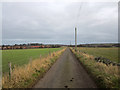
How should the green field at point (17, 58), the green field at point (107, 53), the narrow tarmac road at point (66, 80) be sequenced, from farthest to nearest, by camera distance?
the green field at point (107, 53)
the green field at point (17, 58)
the narrow tarmac road at point (66, 80)

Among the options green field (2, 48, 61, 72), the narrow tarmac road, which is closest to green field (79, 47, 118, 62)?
the narrow tarmac road

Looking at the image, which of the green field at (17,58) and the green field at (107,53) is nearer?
the green field at (17,58)

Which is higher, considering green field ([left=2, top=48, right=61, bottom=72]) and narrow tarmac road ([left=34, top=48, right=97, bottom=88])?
narrow tarmac road ([left=34, top=48, right=97, bottom=88])

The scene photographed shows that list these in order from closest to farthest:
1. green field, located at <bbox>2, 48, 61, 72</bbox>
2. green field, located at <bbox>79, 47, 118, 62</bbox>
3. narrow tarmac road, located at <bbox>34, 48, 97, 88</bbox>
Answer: narrow tarmac road, located at <bbox>34, 48, 97, 88</bbox>, green field, located at <bbox>2, 48, 61, 72</bbox>, green field, located at <bbox>79, 47, 118, 62</bbox>

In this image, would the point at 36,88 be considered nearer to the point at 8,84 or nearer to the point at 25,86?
the point at 25,86

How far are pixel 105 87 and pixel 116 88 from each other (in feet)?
1.47

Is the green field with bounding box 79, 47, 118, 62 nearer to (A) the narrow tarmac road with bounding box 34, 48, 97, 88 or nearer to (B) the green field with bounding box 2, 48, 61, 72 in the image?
(A) the narrow tarmac road with bounding box 34, 48, 97, 88

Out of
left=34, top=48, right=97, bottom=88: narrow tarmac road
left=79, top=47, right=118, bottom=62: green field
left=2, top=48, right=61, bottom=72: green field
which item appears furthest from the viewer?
left=79, top=47, right=118, bottom=62: green field

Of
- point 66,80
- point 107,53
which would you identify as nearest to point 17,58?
point 66,80

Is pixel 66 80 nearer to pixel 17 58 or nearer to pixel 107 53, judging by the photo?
pixel 17 58

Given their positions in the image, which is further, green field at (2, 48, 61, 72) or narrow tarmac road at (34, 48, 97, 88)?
green field at (2, 48, 61, 72)

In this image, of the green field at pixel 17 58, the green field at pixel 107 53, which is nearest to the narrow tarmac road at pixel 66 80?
the green field at pixel 17 58

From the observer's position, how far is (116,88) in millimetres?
3783

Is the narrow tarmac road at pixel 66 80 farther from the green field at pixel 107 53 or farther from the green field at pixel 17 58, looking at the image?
the green field at pixel 107 53
